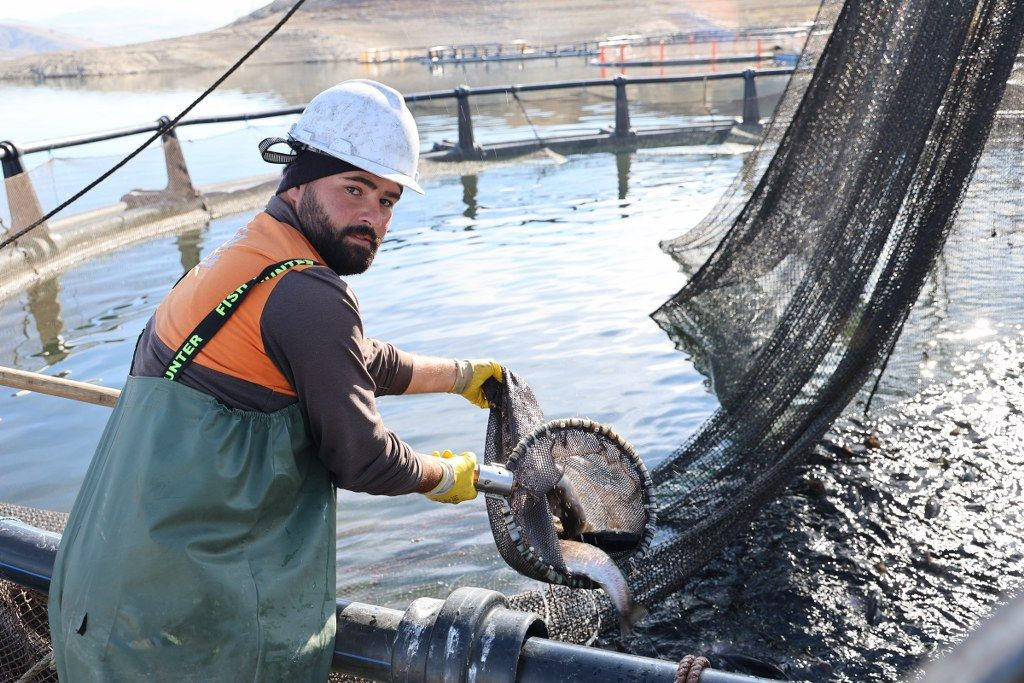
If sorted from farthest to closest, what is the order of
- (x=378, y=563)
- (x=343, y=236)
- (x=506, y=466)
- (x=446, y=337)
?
1. (x=446, y=337)
2. (x=378, y=563)
3. (x=506, y=466)
4. (x=343, y=236)

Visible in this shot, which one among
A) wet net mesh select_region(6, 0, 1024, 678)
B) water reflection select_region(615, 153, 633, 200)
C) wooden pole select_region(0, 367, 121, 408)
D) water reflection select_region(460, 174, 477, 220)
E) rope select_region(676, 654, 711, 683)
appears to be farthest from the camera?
water reflection select_region(615, 153, 633, 200)

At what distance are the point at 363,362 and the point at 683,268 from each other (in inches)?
263

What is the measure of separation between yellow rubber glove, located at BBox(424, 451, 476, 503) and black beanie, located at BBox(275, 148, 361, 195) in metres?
0.89

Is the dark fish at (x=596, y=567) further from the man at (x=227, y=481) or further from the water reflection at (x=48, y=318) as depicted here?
the water reflection at (x=48, y=318)

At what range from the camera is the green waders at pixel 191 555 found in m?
2.30

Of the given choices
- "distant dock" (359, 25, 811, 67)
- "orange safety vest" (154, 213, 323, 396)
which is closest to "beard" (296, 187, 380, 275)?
"orange safety vest" (154, 213, 323, 396)

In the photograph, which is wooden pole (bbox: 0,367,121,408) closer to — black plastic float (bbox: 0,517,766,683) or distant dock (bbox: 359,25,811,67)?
black plastic float (bbox: 0,517,766,683)

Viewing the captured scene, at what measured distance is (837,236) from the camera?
15.9ft

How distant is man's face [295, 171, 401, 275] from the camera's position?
263cm

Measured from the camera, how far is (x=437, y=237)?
11.2 meters

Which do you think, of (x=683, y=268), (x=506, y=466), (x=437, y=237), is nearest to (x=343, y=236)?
(x=506, y=466)

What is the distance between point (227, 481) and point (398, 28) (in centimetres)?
9891

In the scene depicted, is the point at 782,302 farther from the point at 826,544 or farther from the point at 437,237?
the point at 437,237

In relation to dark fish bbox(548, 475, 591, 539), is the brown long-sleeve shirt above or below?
above
